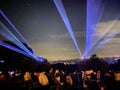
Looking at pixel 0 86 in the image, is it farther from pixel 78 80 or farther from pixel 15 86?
pixel 78 80

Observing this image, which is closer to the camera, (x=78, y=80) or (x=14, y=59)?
(x=78, y=80)

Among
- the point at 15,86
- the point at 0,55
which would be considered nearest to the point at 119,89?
the point at 15,86

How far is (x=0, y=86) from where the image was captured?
34.8 ft

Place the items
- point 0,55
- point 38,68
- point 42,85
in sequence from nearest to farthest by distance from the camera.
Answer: point 42,85
point 38,68
point 0,55

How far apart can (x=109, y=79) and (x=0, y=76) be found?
586cm

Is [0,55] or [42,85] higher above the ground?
[0,55]

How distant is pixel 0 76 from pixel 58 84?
352 cm

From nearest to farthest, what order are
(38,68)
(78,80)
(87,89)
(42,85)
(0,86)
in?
(0,86), (42,85), (38,68), (87,89), (78,80)

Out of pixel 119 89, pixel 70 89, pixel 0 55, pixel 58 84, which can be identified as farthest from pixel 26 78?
pixel 0 55

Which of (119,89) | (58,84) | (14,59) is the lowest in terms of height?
(119,89)

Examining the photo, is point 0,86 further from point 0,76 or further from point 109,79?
point 109,79

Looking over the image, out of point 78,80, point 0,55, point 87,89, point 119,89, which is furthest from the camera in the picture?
point 0,55

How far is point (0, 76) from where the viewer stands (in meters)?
14.2

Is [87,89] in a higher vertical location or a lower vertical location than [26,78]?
lower
